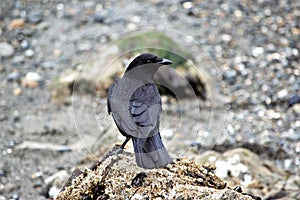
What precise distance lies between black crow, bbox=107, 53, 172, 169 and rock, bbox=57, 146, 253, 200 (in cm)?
12

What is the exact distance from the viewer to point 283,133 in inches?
366

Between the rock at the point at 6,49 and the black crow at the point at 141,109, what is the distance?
247 inches

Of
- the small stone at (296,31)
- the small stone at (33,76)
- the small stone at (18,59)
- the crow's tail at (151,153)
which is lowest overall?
the small stone at (33,76)

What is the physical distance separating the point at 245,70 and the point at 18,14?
15.2 feet

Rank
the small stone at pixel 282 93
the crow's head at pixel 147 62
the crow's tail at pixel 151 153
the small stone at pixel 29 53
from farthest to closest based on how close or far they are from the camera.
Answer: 1. the small stone at pixel 29 53
2. the small stone at pixel 282 93
3. the crow's head at pixel 147 62
4. the crow's tail at pixel 151 153

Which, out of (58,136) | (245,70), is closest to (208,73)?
(245,70)

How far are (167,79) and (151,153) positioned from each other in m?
2.04

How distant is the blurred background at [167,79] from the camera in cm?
791

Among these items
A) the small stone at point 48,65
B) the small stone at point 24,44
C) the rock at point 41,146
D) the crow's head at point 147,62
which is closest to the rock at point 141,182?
the crow's head at point 147,62

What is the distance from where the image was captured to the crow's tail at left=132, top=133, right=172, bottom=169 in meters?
4.63

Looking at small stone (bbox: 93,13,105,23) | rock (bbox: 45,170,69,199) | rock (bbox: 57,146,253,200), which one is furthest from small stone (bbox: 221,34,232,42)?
rock (bbox: 57,146,253,200)

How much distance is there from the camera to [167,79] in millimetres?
6617

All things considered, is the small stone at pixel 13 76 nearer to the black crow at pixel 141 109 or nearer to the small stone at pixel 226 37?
the small stone at pixel 226 37

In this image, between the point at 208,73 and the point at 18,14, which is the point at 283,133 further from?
the point at 18,14
